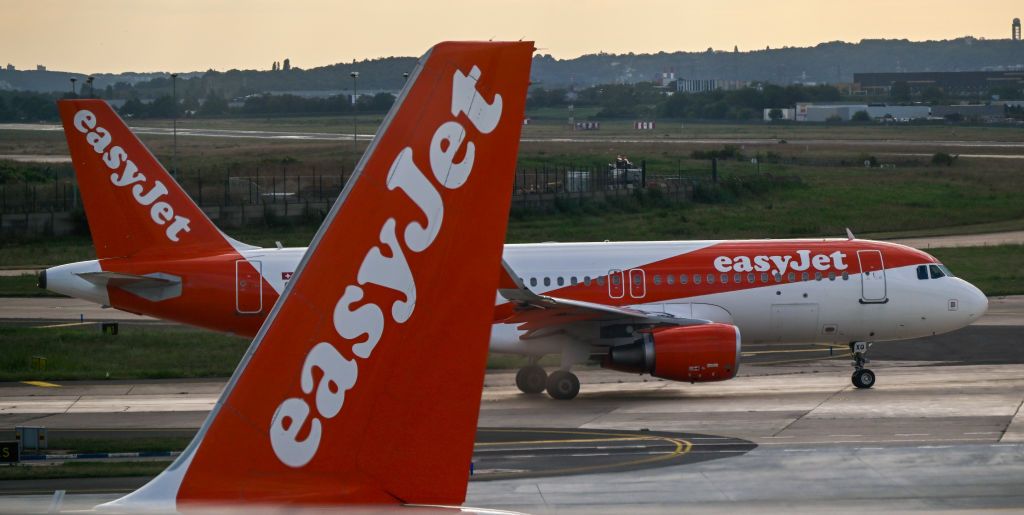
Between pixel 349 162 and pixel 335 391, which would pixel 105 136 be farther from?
pixel 349 162

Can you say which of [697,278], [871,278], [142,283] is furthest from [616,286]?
[142,283]

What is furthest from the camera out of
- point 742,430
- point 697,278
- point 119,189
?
point 697,278

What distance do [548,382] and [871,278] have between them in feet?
29.6

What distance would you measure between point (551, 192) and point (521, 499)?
6037 cm

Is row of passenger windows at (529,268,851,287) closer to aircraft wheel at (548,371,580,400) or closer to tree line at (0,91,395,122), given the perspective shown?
aircraft wheel at (548,371,580,400)

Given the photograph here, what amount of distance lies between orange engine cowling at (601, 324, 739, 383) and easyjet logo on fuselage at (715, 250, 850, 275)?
2740 millimetres

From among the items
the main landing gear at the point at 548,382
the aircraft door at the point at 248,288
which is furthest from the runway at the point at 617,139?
the main landing gear at the point at 548,382

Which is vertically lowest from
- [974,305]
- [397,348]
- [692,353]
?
[692,353]

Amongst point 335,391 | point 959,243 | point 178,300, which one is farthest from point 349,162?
point 335,391

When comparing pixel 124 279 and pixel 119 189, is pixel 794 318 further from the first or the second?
pixel 119 189

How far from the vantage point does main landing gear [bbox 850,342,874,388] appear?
33.1 metres

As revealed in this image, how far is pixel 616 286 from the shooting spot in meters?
33.3

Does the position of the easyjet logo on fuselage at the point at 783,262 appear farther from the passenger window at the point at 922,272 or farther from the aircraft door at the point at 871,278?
the passenger window at the point at 922,272

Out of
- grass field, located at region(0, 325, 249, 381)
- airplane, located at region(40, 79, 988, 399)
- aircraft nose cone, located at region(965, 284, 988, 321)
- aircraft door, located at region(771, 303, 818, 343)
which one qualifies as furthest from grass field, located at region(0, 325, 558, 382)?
aircraft nose cone, located at region(965, 284, 988, 321)
